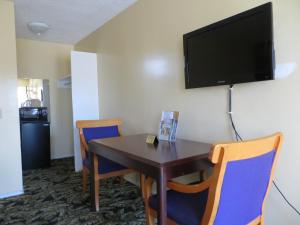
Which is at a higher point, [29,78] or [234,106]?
[29,78]

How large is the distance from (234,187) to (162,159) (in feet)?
1.60

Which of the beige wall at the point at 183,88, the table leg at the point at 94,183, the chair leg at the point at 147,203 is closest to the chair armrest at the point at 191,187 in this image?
the chair leg at the point at 147,203

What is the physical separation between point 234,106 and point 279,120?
1.16ft

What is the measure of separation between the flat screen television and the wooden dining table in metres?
0.60

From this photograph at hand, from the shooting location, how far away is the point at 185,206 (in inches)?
54.8

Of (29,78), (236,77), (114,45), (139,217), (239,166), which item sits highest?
(114,45)

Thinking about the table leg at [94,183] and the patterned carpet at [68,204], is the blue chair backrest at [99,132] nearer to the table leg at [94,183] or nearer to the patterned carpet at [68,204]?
the table leg at [94,183]

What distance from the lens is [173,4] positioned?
2.34 meters

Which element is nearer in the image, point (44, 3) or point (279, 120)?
point (279, 120)

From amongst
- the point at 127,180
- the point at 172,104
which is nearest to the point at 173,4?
the point at 172,104

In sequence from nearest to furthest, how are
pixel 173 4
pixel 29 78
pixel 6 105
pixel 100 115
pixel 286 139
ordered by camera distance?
pixel 286 139 < pixel 173 4 < pixel 6 105 < pixel 100 115 < pixel 29 78

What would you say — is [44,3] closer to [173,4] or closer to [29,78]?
[173,4]

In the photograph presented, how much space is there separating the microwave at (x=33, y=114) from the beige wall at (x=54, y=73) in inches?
11.5

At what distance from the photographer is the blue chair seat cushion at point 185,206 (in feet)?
4.17
